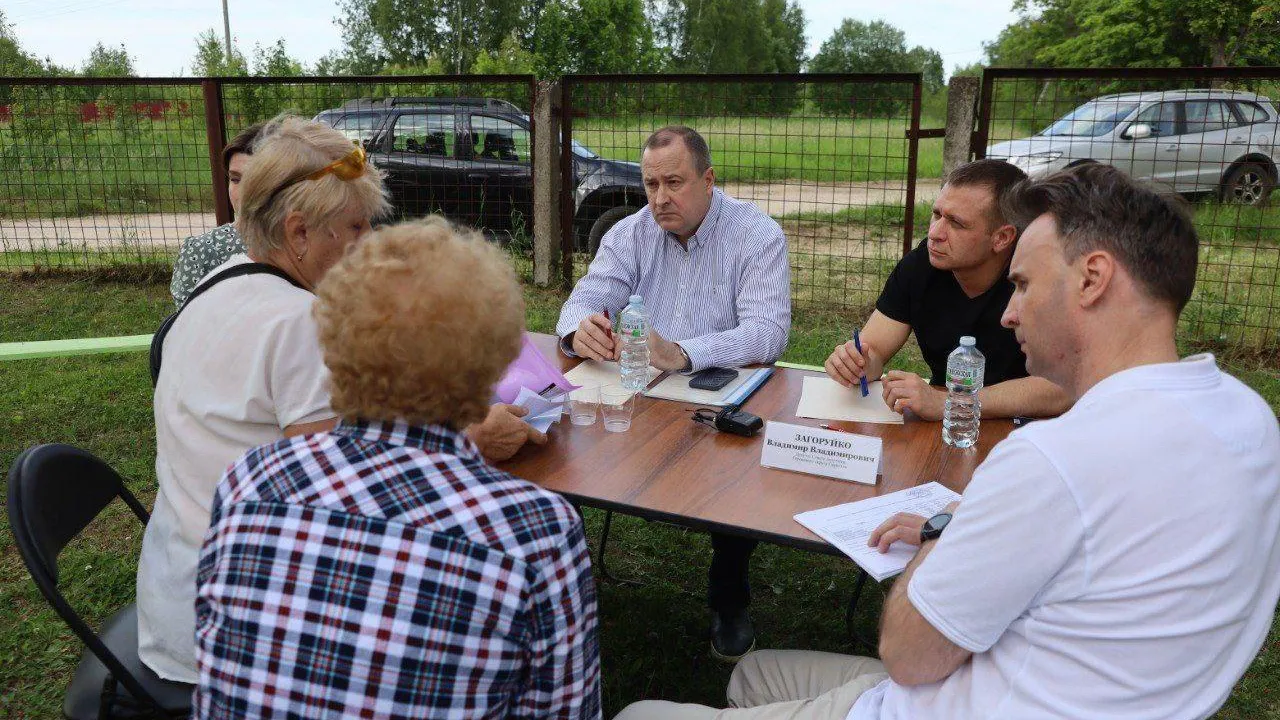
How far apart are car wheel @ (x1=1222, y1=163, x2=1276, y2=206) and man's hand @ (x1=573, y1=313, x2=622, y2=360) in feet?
17.8

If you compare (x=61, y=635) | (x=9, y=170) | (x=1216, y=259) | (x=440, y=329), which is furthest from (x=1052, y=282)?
(x=9, y=170)

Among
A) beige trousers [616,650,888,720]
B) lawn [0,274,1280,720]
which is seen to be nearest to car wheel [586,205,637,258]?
lawn [0,274,1280,720]

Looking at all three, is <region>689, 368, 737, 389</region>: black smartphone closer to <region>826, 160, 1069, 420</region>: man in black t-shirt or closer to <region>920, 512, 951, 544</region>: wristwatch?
<region>826, 160, 1069, 420</region>: man in black t-shirt

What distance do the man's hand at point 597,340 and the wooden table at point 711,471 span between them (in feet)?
1.28

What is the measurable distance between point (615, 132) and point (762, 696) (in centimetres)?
576

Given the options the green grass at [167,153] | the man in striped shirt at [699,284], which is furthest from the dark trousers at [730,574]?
the green grass at [167,153]

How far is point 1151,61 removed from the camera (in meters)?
21.0

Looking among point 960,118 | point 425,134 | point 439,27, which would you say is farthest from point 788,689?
point 439,27

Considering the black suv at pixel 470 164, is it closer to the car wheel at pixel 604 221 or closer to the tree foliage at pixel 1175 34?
the car wheel at pixel 604 221

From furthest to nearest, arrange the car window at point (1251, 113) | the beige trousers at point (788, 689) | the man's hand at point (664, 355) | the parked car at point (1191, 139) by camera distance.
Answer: the car window at point (1251, 113), the parked car at point (1191, 139), the man's hand at point (664, 355), the beige trousers at point (788, 689)

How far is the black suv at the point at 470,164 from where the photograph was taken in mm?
7227

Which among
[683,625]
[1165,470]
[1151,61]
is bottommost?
[683,625]

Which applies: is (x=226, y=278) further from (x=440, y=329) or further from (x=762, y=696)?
(x=762, y=696)

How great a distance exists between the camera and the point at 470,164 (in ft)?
24.4
